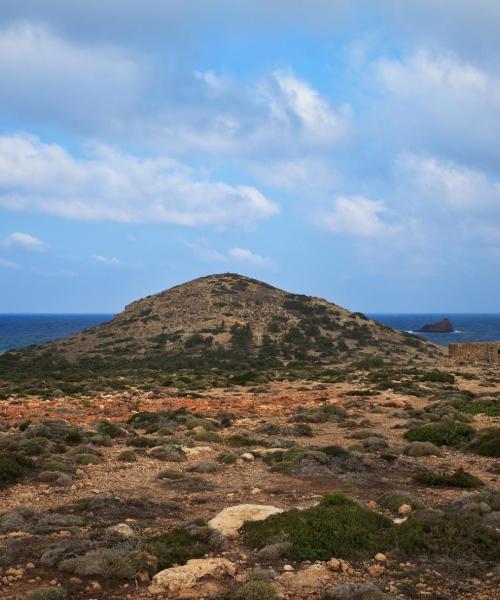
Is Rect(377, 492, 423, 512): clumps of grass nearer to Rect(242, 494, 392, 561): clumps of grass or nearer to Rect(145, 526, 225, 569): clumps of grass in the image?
Rect(242, 494, 392, 561): clumps of grass

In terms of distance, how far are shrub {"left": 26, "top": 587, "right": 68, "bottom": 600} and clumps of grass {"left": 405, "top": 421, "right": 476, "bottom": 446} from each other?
46.2 ft

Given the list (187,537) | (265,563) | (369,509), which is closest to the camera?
(265,563)

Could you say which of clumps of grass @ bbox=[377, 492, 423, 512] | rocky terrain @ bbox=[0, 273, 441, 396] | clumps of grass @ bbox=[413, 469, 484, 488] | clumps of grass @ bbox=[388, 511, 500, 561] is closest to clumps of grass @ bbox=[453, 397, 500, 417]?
clumps of grass @ bbox=[413, 469, 484, 488]

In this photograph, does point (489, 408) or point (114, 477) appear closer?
point (114, 477)

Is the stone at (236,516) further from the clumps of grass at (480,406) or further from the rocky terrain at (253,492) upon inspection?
the clumps of grass at (480,406)

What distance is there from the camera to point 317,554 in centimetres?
894

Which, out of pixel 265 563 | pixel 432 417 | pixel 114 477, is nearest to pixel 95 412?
pixel 114 477

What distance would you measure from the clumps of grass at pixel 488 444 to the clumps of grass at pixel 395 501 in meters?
6.32

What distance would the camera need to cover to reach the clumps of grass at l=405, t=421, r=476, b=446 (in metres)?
18.8

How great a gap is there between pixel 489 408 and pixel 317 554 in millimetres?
18209

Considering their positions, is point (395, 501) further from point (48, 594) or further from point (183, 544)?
point (48, 594)

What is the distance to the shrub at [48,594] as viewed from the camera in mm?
7211

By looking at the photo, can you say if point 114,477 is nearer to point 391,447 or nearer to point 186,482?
point 186,482

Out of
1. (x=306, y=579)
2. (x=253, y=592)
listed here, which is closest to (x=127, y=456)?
(x=306, y=579)
